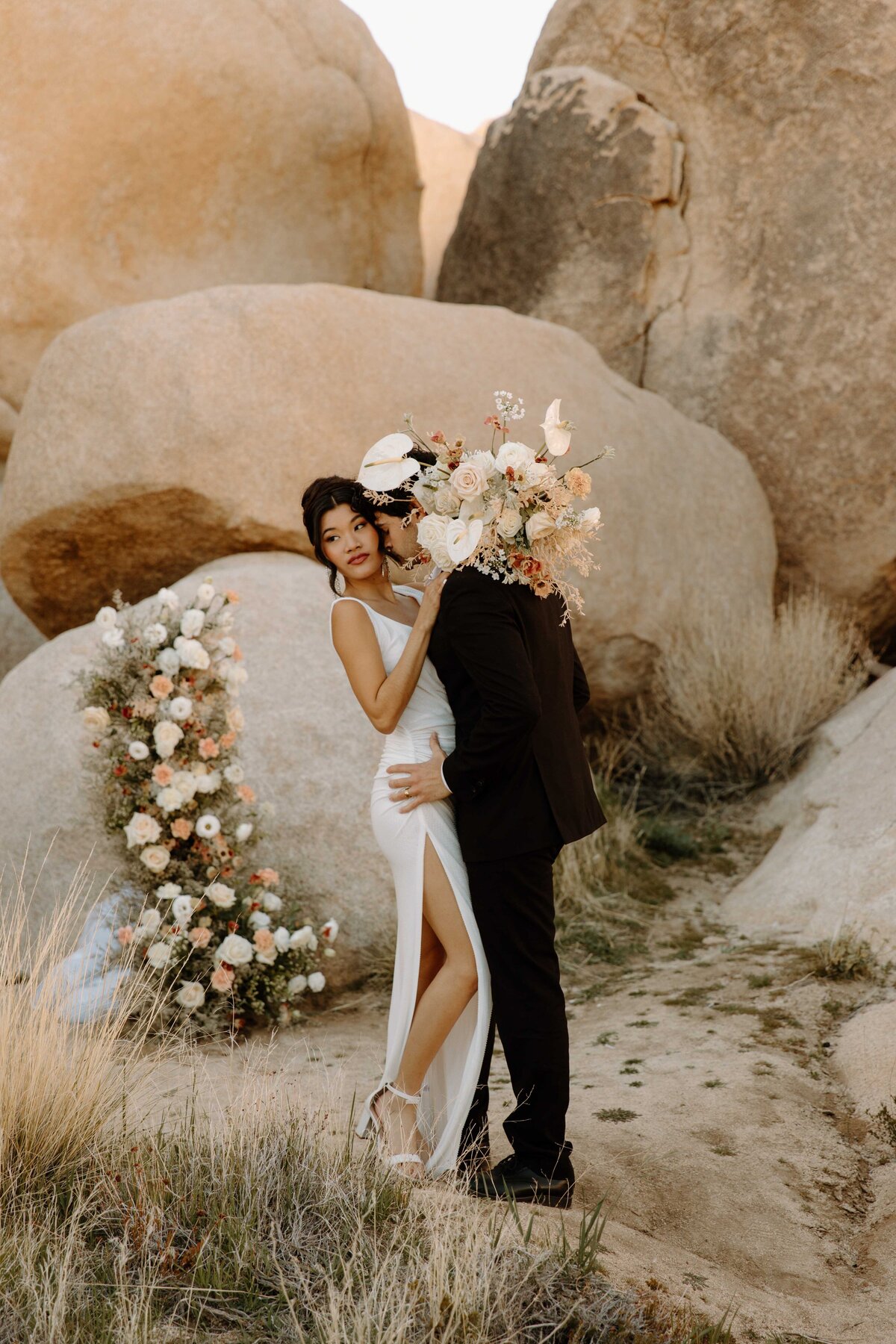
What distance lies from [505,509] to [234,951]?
258 cm

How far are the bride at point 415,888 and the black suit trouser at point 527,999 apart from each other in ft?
0.32

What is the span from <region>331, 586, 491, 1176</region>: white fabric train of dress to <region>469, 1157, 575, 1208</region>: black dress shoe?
0.46 feet

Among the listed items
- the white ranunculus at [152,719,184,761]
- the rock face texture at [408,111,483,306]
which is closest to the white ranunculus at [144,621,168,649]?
the white ranunculus at [152,719,184,761]

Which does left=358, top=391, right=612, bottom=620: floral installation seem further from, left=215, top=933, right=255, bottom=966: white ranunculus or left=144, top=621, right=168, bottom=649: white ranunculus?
left=215, top=933, right=255, bottom=966: white ranunculus

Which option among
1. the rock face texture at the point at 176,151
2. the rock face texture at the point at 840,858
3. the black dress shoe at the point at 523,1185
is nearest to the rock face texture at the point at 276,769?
Result: the rock face texture at the point at 840,858

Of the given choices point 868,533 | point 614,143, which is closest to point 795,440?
point 868,533

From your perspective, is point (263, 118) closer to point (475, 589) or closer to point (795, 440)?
point (795, 440)

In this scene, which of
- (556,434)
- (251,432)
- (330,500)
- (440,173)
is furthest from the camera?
(440,173)

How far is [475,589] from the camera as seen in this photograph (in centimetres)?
307

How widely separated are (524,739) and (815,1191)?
1.64 metres

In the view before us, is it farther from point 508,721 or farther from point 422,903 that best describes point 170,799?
point 508,721

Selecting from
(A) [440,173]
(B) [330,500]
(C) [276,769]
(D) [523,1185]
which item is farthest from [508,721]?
(A) [440,173]

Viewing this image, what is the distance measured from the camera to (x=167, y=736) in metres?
4.94

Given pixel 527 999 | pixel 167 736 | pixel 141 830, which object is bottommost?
pixel 141 830
